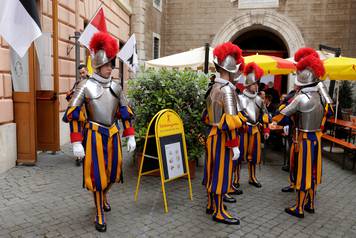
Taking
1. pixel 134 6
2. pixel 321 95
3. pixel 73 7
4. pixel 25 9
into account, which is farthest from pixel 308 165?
pixel 134 6

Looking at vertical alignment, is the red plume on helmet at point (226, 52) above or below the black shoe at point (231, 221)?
above

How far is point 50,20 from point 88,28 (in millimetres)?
2245

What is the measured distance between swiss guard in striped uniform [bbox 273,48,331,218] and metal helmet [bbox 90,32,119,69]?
7.73 ft

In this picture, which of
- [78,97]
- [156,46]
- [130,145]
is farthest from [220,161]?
[156,46]

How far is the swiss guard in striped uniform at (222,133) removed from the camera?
384 centimetres

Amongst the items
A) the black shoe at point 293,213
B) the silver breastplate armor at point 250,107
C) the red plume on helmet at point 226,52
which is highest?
the red plume on helmet at point 226,52

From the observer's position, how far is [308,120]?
4.25 meters

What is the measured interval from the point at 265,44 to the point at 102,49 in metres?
17.6

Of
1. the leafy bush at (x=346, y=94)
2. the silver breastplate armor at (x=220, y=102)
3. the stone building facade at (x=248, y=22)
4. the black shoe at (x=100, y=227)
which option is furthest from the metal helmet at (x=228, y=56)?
the stone building facade at (x=248, y=22)

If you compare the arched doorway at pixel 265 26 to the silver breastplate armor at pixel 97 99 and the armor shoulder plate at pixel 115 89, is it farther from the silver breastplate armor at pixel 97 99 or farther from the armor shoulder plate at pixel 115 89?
the silver breastplate armor at pixel 97 99

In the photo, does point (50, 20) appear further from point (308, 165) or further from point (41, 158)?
point (308, 165)

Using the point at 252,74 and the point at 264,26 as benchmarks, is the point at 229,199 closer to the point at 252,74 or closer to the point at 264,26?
the point at 252,74

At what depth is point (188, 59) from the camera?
9320 mm

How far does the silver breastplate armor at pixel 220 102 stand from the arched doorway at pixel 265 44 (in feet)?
46.4
